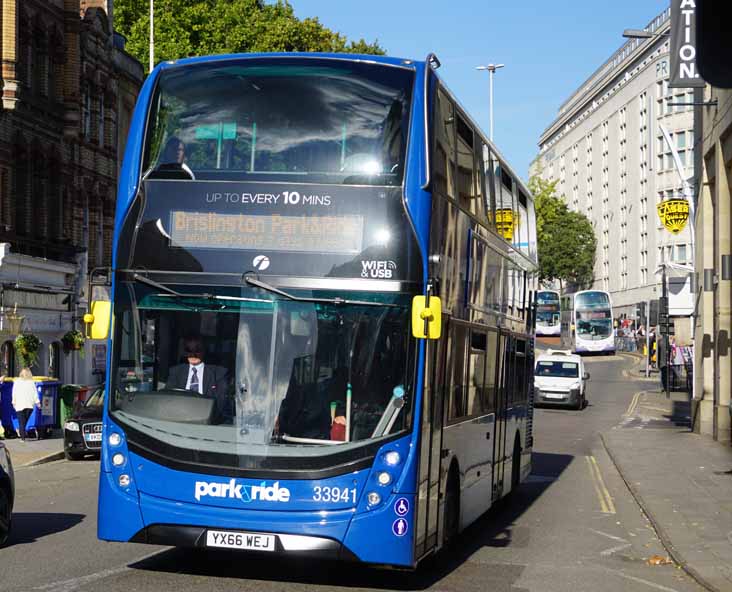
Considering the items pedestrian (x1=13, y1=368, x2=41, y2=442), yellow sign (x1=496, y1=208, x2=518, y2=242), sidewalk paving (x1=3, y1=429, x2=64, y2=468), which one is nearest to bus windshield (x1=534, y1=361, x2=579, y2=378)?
sidewalk paving (x1=3, y1=429, x2=64, y2=468)

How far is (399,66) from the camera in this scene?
1033 centimetres

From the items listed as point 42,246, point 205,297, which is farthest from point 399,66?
point 42,246

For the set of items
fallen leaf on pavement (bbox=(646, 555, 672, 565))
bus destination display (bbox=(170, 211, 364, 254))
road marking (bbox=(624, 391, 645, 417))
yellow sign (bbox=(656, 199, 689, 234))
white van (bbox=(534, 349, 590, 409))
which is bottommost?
road marking (bbox=(624, 391, 645, 417))

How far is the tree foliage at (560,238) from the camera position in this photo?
10919cm

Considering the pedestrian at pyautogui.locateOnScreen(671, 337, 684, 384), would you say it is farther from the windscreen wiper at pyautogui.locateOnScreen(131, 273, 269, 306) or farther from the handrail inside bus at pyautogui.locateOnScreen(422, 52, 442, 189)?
the windscreen wiper at pyautogui.locateOnScreen(131, 273, 269, 306)

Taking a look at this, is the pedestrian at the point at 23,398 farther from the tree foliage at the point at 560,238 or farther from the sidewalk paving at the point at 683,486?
the tree foliage at the point at 560,238

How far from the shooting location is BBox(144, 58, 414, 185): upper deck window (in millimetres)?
9961

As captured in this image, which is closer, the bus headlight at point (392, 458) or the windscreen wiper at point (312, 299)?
the bus headlight at point (392, 458)

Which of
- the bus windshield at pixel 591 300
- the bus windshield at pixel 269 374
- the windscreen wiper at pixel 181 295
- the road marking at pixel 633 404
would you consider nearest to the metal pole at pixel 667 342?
the road marking at pixel 633 404

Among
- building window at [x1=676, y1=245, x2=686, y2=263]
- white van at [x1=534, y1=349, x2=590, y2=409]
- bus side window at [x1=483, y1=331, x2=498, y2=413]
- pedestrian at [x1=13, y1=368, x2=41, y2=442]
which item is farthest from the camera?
building window at [x1=676, y1=245, x2=686, y2=263]

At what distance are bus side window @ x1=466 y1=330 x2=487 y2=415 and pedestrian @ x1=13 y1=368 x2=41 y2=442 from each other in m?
16.1

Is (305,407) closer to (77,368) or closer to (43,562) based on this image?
(43,562)

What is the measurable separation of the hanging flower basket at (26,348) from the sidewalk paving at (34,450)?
4103 mm

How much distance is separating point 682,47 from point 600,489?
9.91m
